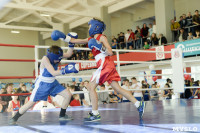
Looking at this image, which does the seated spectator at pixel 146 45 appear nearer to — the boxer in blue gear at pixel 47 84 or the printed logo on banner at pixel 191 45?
the printed logo on banner at pixel 191 45

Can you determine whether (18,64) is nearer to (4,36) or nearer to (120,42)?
(4,36)

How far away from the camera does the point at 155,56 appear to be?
9.52m

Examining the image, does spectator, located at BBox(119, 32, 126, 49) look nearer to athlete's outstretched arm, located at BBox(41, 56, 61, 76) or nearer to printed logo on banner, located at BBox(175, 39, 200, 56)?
printed logo on banner, located at BBox(175, 39, 200, 56)

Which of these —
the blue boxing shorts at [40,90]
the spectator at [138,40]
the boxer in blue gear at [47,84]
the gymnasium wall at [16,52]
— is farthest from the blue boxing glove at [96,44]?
the gymnasium wall at [16,52]

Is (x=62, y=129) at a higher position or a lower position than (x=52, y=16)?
lower

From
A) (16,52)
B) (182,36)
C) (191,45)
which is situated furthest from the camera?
(16,52)

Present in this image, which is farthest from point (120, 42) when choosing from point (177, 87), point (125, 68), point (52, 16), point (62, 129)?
point (62, 129)

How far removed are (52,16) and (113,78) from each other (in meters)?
13.3

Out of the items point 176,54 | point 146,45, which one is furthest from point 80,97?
point 146,45

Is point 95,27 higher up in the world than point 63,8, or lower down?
lower down

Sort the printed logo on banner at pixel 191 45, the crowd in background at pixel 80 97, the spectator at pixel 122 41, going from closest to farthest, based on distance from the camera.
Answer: the crowd in background at pixel 80 97, the printed logo on banner at pixel 191 45, the spectator at pixel 122 41

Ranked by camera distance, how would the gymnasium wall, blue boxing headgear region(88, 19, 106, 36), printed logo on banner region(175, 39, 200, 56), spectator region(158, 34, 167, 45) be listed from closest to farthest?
Answer: blue boxing headgear region(88, 19, 106, 36) < printed logo on banner region(175, 39, 200, 56) < spectator region(158, 34, 167, 45) < the gymnasium wall

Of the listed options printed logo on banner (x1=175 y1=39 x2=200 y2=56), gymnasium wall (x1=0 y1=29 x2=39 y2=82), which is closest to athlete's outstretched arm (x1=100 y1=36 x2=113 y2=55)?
printed logo on banner (x1=175 y1=39 x2=200 y2=56)

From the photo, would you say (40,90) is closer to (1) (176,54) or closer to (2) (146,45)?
(1) (176,54)
